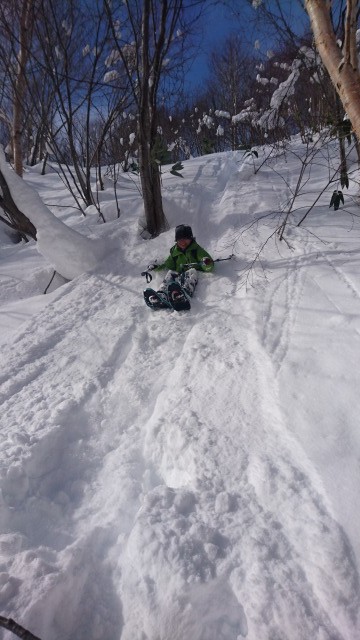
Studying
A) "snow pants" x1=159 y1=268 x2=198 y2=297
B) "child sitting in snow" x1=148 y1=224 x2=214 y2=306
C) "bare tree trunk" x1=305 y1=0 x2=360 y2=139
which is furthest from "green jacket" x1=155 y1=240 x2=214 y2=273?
"bare tree trunk" x1=305 y1=0 x2=360 y2=139

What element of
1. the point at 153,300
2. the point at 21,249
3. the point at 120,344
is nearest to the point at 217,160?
the point at 21,249

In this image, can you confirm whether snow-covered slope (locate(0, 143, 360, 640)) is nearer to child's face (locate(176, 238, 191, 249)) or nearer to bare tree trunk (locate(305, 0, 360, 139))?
child's face (locate(176, 238, 191, 249))

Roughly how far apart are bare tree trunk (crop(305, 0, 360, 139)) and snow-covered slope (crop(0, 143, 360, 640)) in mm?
1157

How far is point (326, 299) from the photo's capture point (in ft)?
7.63

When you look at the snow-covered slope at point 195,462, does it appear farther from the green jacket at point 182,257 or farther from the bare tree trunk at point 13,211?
the bare tree trunk at point 13,211

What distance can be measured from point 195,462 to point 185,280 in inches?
75.5

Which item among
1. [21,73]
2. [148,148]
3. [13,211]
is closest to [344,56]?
[148,148]

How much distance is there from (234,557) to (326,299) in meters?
1.71

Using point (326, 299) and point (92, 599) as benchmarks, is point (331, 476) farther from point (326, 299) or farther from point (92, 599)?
point (326, 299)

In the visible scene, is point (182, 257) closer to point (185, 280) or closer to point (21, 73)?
point (185, 280)

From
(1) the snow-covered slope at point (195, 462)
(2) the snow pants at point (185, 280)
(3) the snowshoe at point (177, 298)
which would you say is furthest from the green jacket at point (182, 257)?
(3) the snowshoe at point (177, 298)

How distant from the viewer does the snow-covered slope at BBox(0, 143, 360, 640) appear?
1107mm

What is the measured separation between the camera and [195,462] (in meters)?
1.58

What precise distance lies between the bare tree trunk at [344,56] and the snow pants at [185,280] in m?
1.89
